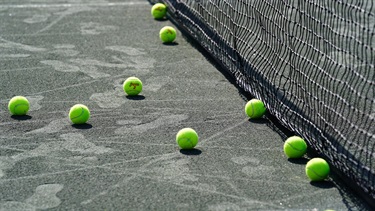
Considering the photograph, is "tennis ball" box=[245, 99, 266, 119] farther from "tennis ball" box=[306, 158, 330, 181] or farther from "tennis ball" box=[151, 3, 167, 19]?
"tennis ball" box=[151, 3, 167, 19]

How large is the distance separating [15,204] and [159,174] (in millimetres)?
1180

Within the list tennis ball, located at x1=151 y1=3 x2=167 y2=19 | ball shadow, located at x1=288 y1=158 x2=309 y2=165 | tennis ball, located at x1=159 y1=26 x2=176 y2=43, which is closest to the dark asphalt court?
ball shadow, located at x1=288 y1=158 x2=309 y2=165

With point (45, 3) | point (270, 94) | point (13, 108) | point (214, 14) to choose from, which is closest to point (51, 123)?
point (13, 108)

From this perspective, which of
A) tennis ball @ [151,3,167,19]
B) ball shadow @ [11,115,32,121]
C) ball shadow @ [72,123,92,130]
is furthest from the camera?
tennis ball @ [151,3,167,19]

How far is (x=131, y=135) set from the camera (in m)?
7.02

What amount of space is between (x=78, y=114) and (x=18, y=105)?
2.12 ft

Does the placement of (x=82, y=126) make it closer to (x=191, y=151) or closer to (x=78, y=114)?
(x=78, y=114)

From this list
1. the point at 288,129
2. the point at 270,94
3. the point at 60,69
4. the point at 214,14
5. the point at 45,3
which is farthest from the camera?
the point at 45,3

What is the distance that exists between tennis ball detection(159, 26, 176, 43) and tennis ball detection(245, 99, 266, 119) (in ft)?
9.40

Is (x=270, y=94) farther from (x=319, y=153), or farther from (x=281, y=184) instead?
(x=281, y=184)

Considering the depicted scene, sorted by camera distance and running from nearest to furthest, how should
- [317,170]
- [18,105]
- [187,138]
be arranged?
[317,170] < [187,138] < [18,105]

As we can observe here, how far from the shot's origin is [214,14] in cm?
988

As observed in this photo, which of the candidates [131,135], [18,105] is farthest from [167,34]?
[131,135]

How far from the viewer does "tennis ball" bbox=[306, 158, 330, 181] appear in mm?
5972
